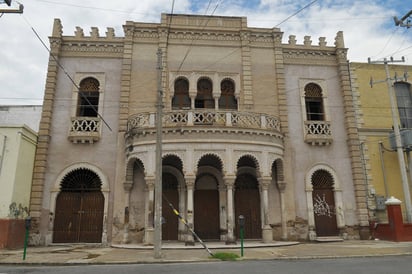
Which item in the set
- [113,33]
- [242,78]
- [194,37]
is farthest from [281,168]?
[113,33]

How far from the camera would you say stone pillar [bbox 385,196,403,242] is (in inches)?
647

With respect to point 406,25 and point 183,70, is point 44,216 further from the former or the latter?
point 406,25

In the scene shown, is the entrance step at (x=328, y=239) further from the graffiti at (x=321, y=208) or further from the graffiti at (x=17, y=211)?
the graffiti at (x=17, y=211)

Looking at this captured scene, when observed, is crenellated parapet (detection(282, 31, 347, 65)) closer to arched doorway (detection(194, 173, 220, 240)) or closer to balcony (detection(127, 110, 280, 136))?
balcony (detection(127, 110, 280, 136))

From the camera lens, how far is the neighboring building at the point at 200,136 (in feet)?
52.9

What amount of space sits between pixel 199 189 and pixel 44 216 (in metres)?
7.93

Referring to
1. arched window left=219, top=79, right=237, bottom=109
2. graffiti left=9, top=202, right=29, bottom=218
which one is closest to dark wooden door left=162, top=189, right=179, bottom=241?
arched window left=219, top=79, right=237, bottom=109

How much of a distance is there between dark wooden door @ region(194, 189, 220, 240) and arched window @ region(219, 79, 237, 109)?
498 centimetres

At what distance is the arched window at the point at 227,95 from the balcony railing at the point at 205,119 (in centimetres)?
295

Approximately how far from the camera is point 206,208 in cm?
1761

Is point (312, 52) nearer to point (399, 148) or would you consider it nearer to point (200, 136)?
point (399, 148)

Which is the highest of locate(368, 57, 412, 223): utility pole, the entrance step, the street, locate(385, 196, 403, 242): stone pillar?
locate(368, 57, 412, 223): utility pole

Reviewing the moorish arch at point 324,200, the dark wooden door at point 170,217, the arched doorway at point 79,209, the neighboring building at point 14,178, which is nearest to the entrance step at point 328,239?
the moorish arch at point 324,200

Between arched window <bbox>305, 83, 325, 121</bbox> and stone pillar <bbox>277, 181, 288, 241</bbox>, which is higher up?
arched window <bbox>305, 83, 325, 121</bbox>
